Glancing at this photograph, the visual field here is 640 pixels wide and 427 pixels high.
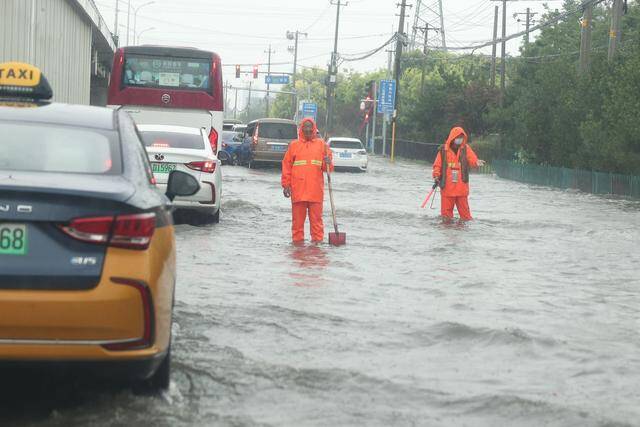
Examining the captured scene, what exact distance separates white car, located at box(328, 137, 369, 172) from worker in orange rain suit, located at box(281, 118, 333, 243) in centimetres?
3017

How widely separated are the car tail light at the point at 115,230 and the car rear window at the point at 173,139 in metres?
11.4

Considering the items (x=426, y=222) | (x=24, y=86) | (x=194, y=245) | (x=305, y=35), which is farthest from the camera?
(x=305, y=35)

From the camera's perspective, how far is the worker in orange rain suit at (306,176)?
15180 mm

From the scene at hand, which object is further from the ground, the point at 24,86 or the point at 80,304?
the point at 24,86

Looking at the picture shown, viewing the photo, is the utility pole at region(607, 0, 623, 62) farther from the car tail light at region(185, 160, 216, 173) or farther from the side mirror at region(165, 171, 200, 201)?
the side mirror at region(165, 171, 200, 201)

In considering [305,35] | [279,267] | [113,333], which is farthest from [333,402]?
[305,35]

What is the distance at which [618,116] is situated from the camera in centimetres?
3084

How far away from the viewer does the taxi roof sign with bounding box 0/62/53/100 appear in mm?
7000

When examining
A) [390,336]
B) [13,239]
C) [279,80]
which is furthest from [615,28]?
[279,80]

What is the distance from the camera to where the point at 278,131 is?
4450 centimetres

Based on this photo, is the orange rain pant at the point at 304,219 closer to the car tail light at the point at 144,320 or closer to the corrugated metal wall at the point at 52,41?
the corrugated metal wall at the point at 52,41

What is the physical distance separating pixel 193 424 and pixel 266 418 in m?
0.38

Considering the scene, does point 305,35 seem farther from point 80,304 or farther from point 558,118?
point 80,304

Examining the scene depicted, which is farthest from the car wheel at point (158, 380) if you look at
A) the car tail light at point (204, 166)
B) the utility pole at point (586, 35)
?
the utility pole at point (586, 35)
